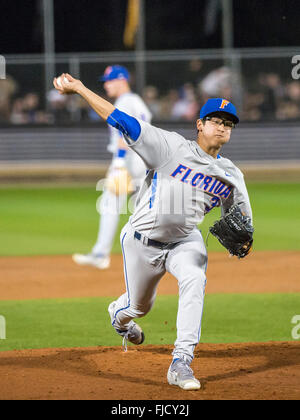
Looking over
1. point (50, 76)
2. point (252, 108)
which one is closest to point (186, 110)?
point (252, 108)

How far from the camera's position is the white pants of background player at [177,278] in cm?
503

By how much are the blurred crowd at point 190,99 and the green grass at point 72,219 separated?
9.77 feet

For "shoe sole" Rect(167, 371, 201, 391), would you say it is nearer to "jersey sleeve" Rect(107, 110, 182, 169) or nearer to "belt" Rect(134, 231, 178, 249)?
"belt" Rect(134, 231, 178, 249)

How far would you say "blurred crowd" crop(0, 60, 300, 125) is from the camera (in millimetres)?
21094

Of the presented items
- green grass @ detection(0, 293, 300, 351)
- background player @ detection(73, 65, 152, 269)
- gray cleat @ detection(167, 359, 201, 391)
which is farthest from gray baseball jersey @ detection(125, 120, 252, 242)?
background player @ detection(73, 65, 152, 269)

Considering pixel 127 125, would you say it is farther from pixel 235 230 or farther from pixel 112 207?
pixel 112 207

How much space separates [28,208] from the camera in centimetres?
1564

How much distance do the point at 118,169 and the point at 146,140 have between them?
15.1 ft

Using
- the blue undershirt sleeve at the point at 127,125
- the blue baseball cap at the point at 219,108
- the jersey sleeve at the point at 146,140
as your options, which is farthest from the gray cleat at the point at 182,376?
the blue baseball cap at the point at 219,108

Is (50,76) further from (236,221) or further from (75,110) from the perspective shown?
(236,221)

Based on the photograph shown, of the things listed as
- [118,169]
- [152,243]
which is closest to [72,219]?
Answer: [118,169]

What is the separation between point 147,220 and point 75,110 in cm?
1618
